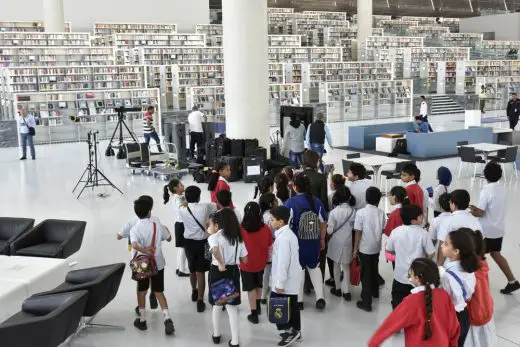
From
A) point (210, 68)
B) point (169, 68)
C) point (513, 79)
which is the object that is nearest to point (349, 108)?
point (210, 68)

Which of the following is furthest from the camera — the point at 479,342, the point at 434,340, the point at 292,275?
the point at 292,275

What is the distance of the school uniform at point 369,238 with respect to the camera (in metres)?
5.08

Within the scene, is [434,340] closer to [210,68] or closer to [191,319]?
[191,319]

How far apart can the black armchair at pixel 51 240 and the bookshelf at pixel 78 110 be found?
10.9m

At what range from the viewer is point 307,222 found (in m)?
4.98

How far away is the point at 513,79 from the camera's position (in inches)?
1056

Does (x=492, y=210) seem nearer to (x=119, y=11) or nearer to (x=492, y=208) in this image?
(x=492, y=208)

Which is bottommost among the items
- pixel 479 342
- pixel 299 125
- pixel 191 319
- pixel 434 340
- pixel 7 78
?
pixel 191 319

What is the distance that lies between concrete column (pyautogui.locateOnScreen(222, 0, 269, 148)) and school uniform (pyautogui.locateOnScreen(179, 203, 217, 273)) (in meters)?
7.15

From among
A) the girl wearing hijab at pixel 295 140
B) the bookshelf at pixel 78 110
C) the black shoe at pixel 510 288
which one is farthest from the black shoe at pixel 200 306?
Answer: the bookshelf at pixel 78 110

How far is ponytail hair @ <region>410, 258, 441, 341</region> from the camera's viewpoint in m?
3.04

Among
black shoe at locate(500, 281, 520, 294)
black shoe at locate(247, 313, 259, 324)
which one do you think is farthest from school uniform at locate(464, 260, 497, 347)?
black shoe at locate(500, 281, 520, 294)

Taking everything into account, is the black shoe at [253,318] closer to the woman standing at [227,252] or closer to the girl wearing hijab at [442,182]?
the woman standing at [227,252]

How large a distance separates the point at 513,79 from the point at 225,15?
19.2 m
